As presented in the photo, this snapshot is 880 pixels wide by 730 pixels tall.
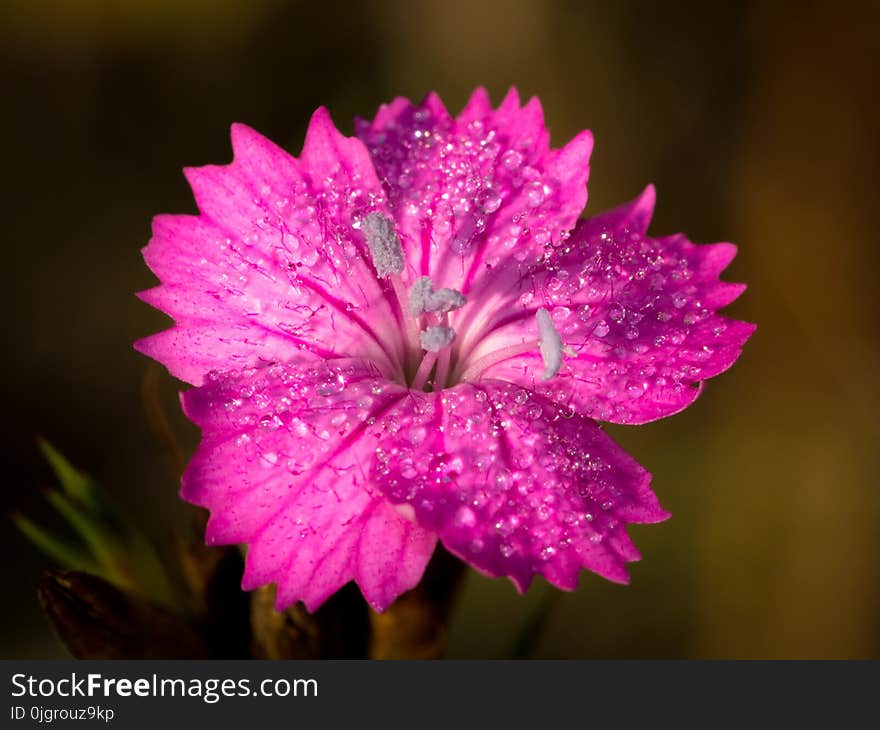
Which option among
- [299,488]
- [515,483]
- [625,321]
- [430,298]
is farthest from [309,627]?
[625,321]

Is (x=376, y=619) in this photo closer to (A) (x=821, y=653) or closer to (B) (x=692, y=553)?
(B) (x=692, y=553)

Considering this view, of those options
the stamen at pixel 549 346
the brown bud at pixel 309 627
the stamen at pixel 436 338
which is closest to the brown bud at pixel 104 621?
the brown bud at pixel 309 627

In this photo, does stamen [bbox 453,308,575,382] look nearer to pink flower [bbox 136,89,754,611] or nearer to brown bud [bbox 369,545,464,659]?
pink flower [bbox 136,89,754,611]

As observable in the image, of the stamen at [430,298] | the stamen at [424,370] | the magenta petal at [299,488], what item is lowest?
the magenta petal at [299,488]

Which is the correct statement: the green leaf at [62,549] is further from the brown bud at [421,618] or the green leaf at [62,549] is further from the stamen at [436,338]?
the stamen at [436,338]

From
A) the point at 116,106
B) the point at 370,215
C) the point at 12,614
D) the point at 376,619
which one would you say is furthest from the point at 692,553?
the point at 116,106

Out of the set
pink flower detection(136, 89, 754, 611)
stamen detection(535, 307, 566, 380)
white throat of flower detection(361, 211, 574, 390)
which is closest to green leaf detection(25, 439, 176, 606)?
pink flower detection(136, 89, 754, 611)
